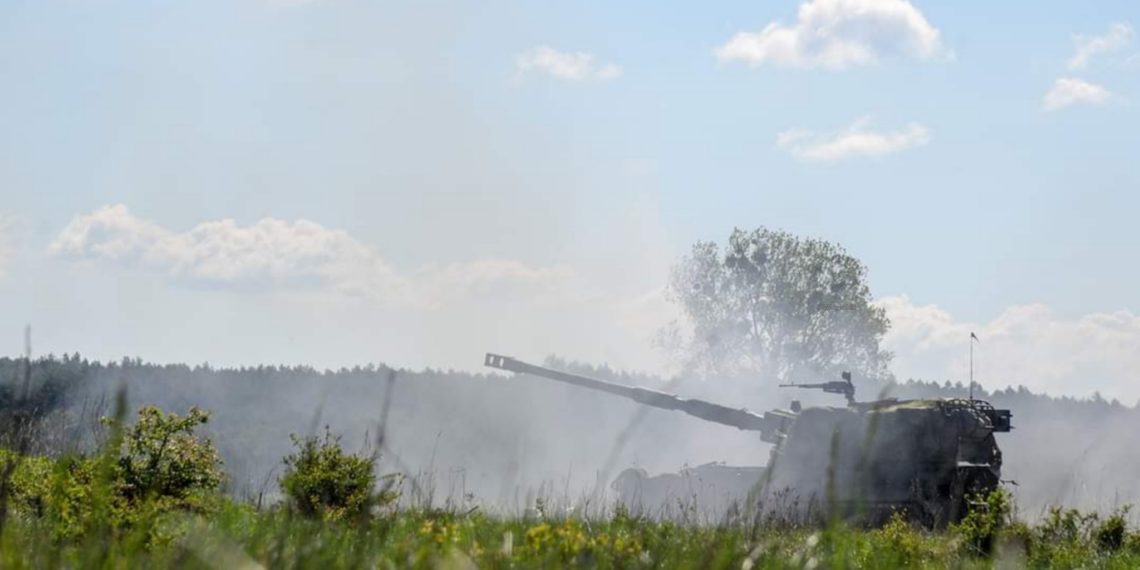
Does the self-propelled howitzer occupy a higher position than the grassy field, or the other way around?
the self-propelled howitzer

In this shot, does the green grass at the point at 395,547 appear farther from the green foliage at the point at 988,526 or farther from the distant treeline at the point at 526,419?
the distant treeline at the point at 526,419

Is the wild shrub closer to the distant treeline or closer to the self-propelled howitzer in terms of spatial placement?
the self-propelled howitzer

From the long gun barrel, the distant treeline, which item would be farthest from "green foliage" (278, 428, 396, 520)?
the distant treeline

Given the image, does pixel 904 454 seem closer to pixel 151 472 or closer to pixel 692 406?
pixel 692 406

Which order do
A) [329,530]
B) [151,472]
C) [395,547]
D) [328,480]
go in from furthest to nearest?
[328,480] → [151,472] → [329,530] → [395,547]

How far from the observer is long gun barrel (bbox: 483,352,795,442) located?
23.2 metres

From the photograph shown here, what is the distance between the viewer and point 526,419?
63.1m

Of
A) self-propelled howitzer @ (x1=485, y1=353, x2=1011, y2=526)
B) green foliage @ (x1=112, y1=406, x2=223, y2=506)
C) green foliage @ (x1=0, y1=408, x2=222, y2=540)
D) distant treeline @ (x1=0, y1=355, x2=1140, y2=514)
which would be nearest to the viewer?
green foliage @ (x1=0, y1=408, x2=222, y2=540)

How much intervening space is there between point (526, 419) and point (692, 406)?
124 ft

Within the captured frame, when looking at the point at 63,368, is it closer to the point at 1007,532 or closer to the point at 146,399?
the point at 146,399

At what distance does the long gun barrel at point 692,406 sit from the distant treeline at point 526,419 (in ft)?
54.6

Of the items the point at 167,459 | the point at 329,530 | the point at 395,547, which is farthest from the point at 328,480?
the point at 395,547

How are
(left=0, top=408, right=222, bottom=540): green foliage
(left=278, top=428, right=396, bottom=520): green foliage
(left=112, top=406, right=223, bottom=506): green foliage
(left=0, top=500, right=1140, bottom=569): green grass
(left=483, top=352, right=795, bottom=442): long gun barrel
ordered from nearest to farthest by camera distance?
1. (left=0, top=500, right=1140, bottom=569): green grass
2. (left=0, top=408, right=222, bottom=540): green foliage
3. (left=112, top=406, right=223, bottom=506): green foliage
4. (left=278, top=428, right=396, bottom=520): green foliage
5. (left=483, top=352, right=795, bottom=442): long gun barrel

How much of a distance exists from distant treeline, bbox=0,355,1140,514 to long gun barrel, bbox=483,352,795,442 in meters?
16.6
